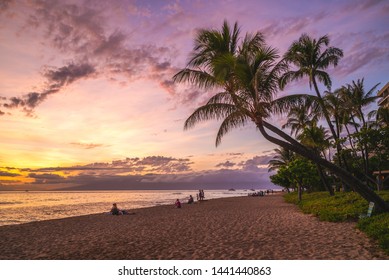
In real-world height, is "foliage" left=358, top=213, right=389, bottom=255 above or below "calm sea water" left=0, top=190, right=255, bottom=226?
above

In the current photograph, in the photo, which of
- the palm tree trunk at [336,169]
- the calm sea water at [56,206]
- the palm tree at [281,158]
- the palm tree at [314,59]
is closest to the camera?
the palm tree trunk at [336,169]

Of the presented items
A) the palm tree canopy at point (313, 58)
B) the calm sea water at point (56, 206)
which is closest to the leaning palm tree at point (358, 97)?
the palm tree canopy at point (313, 58)

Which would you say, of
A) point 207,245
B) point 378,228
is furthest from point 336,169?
point 207,245

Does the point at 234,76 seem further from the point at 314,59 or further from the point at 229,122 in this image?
the point at 314,59

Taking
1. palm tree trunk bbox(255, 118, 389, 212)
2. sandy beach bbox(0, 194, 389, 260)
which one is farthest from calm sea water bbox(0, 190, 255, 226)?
palm tree trunk bbox(255, 118, 389, 212)

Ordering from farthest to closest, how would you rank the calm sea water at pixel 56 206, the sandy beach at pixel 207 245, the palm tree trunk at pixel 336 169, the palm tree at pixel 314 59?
the calm sea water at pixel 56 206
the palm tree at pixel 314 59
the palm tree trunk at pixel 336 169
the sandy beach at pixel 207 245

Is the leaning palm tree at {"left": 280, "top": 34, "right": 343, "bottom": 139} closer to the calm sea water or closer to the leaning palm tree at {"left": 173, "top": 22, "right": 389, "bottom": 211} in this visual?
the leaning palm tree at {"left": 173, "top": 22, "right": 389, "bottom": 211}

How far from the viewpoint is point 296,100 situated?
12.6 m

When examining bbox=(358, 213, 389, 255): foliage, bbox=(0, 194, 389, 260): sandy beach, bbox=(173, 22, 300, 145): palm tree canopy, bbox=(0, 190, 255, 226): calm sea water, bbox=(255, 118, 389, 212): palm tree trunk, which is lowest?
bbox=(0, 190, 255, 226): calm sea water

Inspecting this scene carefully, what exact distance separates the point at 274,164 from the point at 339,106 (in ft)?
89.4

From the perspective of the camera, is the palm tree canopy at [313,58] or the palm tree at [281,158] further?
the palm tree at [281,158]

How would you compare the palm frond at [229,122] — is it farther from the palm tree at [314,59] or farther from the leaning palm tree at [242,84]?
the palm tree at [314,59]
